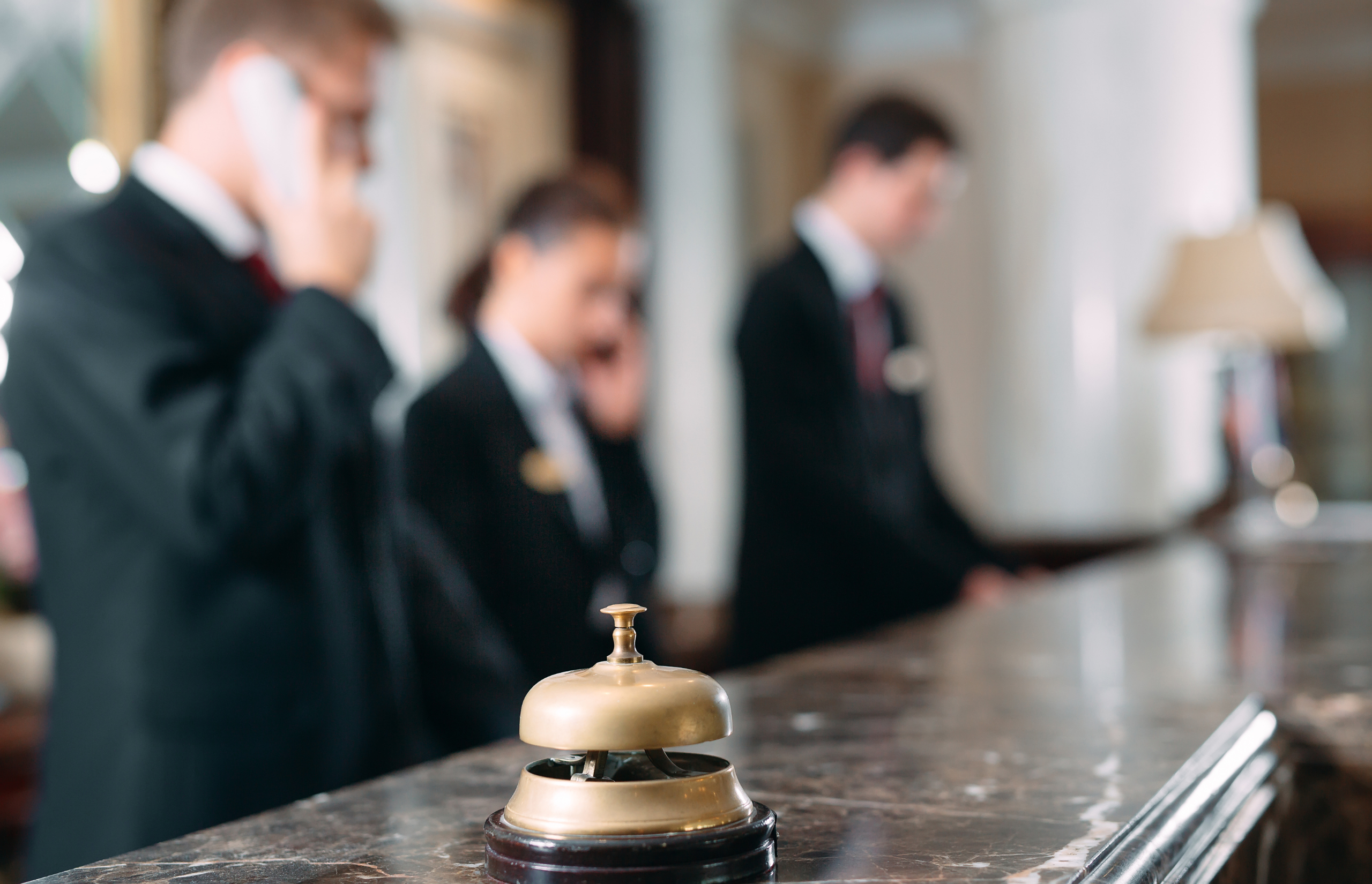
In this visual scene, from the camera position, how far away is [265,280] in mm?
1755

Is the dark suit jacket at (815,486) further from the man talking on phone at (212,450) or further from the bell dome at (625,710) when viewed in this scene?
the bell dome at (625,710)

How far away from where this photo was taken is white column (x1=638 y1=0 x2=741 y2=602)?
6719 mm

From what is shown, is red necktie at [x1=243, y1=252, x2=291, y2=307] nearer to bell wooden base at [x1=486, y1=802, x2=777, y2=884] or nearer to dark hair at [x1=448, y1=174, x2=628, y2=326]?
dark hair at [x1=448, y1=174, x2=628, y2=326]

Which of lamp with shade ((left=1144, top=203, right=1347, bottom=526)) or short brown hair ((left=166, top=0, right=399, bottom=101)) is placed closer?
short brown hair ((left=166, top=0, right=399, bottom=101))

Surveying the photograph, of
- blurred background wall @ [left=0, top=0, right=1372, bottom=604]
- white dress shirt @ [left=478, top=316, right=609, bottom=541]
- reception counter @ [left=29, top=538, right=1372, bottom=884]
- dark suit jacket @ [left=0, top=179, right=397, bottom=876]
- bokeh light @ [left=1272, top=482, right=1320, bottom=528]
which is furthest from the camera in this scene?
blurred background wall @ [left=0, top=0, right=1372, bottom=604]

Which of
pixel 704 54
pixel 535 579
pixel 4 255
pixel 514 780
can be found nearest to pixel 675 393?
pixel 704 54

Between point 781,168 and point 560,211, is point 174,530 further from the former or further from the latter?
point 781,168

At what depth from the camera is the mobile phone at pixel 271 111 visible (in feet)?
5.38

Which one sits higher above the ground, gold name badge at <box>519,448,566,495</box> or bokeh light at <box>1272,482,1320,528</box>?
gold name badge at <box>519,448,566,495</box>

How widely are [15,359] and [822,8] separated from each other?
683 centimetres

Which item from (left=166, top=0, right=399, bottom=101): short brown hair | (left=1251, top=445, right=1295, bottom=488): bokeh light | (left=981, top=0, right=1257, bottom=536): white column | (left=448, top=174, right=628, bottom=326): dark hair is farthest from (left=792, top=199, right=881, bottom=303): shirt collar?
(left=981, top=0, right=1257, bottom=536): white column

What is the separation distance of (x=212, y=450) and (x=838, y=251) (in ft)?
6.71

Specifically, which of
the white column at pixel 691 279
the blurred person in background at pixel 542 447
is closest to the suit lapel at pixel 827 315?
the blurred person in background at pixel 542 447

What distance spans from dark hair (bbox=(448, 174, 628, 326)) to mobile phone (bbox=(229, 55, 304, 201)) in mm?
743
